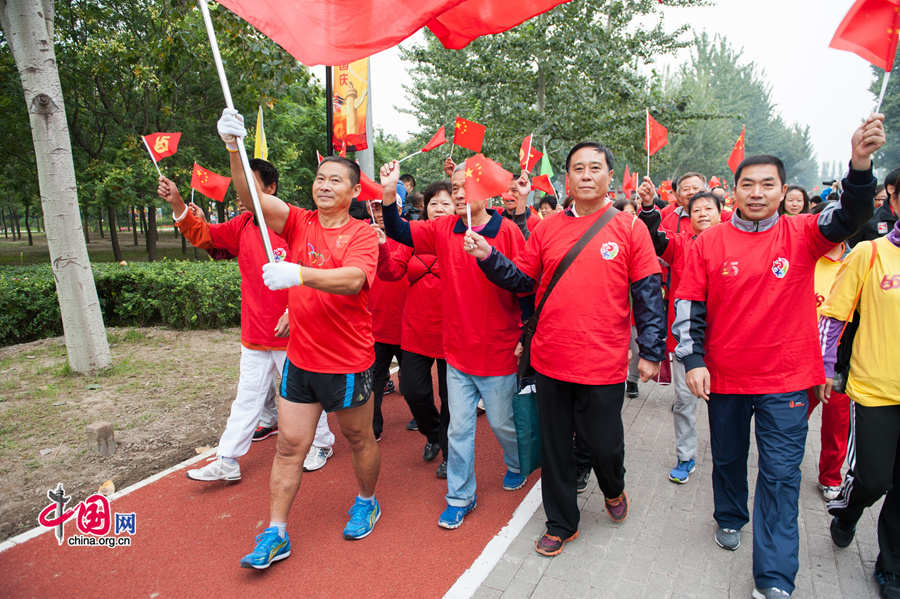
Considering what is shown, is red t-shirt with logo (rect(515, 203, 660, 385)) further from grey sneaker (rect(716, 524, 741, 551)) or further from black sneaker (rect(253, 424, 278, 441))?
black sneaker (rect(253, 424, 278, 441))

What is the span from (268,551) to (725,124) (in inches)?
1939

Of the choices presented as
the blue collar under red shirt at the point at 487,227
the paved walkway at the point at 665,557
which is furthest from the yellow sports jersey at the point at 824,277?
the blue collar under red shirt at the point at 487,227

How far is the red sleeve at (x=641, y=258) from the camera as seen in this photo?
311 cm

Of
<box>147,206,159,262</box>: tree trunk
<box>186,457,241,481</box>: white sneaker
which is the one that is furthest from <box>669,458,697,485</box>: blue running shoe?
<box>147,206,159,262</box>: tree trunk

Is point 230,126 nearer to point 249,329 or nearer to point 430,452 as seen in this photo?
point 249,329

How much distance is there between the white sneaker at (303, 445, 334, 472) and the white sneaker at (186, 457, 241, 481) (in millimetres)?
565

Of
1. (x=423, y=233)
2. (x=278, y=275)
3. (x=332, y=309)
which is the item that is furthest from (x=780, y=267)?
(x=278, y=275)

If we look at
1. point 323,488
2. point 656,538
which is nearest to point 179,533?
point 323,488

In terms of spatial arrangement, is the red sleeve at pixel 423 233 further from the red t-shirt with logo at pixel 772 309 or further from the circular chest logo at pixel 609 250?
the red t-shirt with logo at pixel 772 309

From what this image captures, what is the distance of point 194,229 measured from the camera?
3941mm

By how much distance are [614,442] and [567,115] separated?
43.2 feet

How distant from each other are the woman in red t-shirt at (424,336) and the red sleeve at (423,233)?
15 centimetres

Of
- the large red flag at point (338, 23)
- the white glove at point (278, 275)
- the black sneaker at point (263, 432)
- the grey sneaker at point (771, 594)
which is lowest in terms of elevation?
the black sneaker at point (263, 432)

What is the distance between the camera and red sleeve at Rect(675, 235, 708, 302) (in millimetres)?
3086
